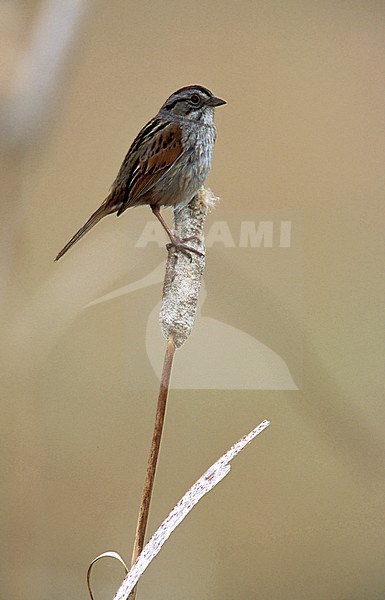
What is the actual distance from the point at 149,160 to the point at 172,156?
0.03 metres

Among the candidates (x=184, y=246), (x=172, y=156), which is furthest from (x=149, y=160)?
(x=184, y=246)

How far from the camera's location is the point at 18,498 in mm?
1108

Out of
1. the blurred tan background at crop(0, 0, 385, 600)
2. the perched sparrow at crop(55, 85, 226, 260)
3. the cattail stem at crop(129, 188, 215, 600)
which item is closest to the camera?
the cattail stem at crop(129, 188, 215, 600)

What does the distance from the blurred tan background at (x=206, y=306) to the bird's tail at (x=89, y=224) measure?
0.10 ft

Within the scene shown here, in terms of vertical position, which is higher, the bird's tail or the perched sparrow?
the perched sparrow

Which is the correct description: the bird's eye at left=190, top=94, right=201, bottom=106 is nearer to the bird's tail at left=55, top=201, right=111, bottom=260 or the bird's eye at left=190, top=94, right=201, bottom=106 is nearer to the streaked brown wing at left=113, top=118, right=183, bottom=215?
the streaked brown wing at left=113, top=118, right=183, bottom=215

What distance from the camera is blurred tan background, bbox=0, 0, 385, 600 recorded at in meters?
1.05

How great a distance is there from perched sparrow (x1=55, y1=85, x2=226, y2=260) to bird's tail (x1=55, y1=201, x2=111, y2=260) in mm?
18

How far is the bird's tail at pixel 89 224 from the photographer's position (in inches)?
37.9

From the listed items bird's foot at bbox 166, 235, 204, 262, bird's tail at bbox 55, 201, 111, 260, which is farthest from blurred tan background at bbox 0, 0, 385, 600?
bird's foot at bbox 166, 235, 204, 262

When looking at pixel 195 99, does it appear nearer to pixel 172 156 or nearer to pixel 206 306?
pixel 172 156

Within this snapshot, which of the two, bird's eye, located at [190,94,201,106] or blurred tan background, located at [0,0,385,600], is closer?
bird's eye, located at [190,94,201,106]

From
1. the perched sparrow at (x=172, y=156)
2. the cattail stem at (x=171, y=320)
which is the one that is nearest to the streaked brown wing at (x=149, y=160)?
the perched sparrow at (x=172, y=156)

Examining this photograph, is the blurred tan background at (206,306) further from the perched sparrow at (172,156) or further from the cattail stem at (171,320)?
the cattail stem at (171,320)
